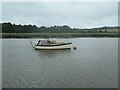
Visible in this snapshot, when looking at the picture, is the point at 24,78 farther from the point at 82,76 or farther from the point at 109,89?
the point at 109,89

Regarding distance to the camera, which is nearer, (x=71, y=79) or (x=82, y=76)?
(x=71, y=79)

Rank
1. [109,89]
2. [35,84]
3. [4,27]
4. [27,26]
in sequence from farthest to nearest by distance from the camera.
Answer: [27,26] < [4,27] < [35,84] < [109,89]

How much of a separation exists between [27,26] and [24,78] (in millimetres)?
59159

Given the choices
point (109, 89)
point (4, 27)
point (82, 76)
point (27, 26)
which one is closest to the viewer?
point (109, 89)

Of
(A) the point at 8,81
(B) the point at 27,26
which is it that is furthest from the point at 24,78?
(B) the point at 27,26

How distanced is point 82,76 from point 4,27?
5193cm

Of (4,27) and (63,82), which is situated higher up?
(4,27)

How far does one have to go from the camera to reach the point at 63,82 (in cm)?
959

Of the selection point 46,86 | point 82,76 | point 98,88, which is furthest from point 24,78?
point 98,88

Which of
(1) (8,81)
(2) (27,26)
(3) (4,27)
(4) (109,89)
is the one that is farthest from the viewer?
(2) (27,26)

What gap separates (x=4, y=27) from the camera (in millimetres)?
59562

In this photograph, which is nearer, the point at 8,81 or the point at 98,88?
the point at 98,88

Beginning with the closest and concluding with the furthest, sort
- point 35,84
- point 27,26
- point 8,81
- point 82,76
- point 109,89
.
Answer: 1. point 109,89
2. point 35,84
3. point 8,81
4. point 82,76
5. point 27,26

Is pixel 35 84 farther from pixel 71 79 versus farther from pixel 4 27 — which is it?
pixel 4 27
